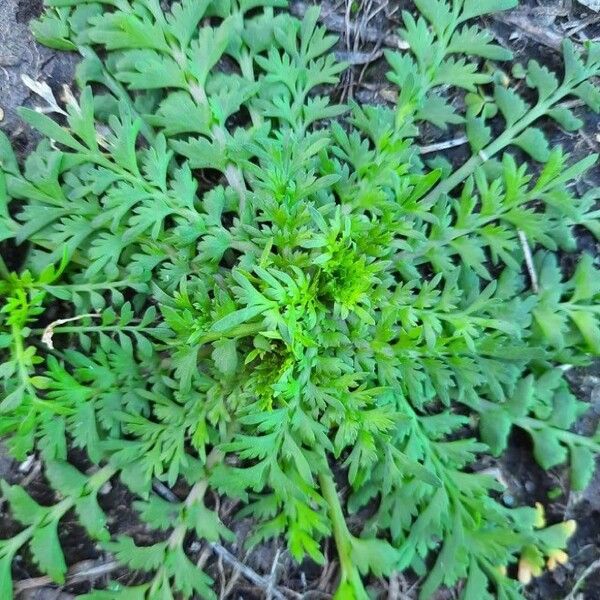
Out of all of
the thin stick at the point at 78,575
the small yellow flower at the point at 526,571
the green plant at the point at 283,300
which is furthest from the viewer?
the small yellow flower at the point at 526,571

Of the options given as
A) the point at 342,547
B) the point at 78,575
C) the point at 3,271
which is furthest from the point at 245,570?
the point at 3,271

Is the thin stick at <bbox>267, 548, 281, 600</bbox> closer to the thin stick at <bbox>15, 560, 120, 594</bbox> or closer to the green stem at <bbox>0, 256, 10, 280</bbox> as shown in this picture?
the thin stick at <bbox>15, 560, 120, 594</bbox>

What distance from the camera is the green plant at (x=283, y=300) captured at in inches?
78.5

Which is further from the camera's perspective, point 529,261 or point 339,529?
point 529,261

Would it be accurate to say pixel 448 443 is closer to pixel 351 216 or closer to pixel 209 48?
pixel 351 216

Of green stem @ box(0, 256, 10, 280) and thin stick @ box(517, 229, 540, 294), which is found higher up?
green stem @ box(0, 256, 10, 280)

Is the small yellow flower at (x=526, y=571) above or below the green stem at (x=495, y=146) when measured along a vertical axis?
below

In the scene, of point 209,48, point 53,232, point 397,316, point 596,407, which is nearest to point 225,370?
point 397,316

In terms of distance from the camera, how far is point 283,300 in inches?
73.5

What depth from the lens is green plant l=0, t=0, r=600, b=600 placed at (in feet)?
6.54

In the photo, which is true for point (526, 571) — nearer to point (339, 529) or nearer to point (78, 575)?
point (339, 529)

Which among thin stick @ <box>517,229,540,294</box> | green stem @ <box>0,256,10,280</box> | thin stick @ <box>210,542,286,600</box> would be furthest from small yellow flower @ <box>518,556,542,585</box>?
green stem @ <box>0,256,10,280</box>

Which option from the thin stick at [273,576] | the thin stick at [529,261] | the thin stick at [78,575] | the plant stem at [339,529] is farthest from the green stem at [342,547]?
the thin stick at [529,261]

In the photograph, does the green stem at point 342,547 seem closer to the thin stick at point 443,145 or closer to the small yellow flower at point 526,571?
the small yellow flower at point 526,571
